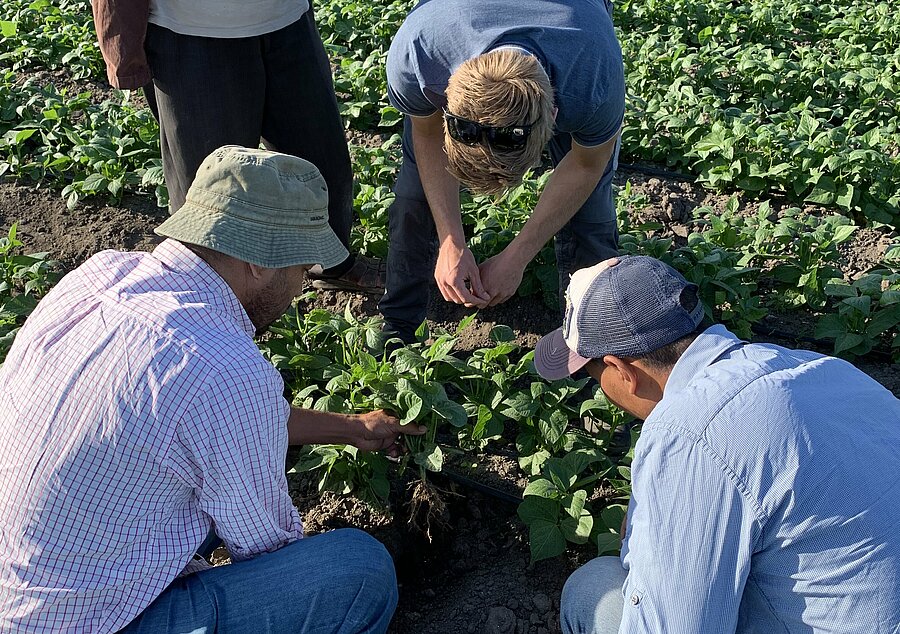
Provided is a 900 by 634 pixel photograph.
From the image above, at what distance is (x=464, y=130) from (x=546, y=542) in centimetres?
114

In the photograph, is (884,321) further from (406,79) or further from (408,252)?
(406,79)

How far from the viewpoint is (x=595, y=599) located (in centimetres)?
213

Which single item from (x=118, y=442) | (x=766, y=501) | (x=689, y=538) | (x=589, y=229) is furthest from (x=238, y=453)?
(x=589, y=229)

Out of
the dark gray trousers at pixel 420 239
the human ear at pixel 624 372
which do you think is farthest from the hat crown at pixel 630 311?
the dark gray trousers at pixel 420 239

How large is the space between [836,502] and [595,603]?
0.76m

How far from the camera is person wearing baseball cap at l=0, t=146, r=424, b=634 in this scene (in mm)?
1790

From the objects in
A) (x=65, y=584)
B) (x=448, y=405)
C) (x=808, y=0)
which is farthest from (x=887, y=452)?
(x=808, y=0)

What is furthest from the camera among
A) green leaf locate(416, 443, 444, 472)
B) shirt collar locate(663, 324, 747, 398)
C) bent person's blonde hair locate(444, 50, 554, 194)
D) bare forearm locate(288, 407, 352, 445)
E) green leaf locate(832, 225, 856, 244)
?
green leaf locate(832, 225, 856, 244)

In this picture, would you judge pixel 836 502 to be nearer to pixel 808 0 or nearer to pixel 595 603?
pixel 595 603

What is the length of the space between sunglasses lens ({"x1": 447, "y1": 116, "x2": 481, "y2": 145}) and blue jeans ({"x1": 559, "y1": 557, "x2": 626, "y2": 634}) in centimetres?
112

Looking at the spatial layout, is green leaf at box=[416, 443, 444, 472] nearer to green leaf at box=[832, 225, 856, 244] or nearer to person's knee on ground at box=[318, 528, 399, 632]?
person's knee on ground at box=[318, 528, 399, 632]

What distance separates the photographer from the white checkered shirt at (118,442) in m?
1.78

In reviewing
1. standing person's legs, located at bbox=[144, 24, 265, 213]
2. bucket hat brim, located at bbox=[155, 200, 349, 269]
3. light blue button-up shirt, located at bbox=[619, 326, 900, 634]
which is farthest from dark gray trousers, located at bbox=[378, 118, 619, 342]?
light blue button-up shirt, located at bbox=[619, 326, 900, 634]

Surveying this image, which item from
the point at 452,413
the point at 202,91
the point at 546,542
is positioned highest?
the point at 202,91
